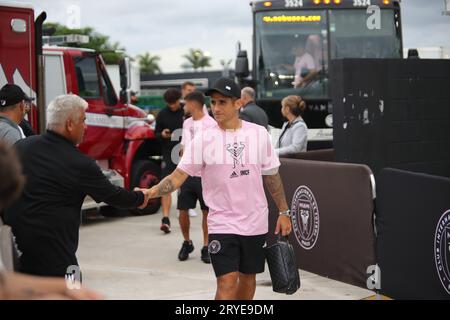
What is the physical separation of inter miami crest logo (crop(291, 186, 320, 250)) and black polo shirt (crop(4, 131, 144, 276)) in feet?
13.0

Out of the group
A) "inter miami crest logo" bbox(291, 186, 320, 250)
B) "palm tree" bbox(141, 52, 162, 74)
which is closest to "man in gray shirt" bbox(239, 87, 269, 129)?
"inter miami crest logo" bbox(291, 186, 320, 250)

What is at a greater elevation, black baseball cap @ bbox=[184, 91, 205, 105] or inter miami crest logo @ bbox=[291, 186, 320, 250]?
black baseball cap @ bbox=[184, 91, 205, 105]

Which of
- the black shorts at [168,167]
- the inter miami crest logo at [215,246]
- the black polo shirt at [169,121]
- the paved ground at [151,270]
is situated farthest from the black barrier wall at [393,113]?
the inter miami crest logo at [215,246]

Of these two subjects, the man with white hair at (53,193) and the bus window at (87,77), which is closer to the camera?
the man with white hair at (53,193)

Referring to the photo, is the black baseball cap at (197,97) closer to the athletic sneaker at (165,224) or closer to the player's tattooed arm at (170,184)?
the athletic sneaker at (165,224)

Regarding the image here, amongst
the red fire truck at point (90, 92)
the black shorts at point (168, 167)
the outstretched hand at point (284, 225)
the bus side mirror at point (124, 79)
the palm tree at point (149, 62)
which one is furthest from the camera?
the palm tree at point (149, 62)

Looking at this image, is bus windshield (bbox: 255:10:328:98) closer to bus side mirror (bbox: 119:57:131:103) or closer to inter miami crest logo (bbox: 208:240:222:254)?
bus side mirror (bbox: 119:57:131:103)

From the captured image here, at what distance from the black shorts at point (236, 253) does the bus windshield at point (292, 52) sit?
8.68m

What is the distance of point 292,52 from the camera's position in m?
14.0

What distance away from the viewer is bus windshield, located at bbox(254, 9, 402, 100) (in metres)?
14.0

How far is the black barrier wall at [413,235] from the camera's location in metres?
6.19

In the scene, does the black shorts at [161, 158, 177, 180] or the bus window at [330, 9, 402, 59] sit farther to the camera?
the bus window at [330, 9, 402, 59]

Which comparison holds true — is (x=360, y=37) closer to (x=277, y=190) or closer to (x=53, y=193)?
(x=277, y=190)

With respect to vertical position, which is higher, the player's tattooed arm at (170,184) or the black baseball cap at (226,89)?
the black baseball cap at (226,89)
